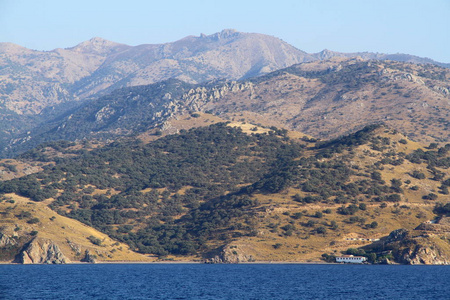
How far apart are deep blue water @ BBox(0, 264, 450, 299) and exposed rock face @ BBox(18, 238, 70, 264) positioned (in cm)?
452

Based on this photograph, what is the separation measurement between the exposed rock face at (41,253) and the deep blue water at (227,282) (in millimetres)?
4523

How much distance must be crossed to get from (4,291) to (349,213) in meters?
110

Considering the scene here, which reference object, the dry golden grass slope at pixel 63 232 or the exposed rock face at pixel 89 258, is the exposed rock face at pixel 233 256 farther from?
the exposed rock face at pixel 89 258

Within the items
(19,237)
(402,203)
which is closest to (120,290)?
(19,237)

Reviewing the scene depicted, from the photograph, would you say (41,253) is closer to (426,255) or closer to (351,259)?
(351,259)

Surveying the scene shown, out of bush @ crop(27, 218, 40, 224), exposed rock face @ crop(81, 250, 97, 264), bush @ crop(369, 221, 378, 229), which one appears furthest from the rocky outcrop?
bush @ crop(27, 218, 40, 224)

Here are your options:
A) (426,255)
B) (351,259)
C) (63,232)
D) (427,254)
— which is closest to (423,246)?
(427,254)

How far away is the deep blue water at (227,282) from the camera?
106812 mm

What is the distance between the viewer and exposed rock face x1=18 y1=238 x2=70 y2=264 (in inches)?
6486

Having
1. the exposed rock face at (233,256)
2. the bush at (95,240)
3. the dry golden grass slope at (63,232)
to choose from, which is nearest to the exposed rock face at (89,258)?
the dry golden grass slope at (63,232)

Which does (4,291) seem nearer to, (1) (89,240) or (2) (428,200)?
(1) (89,240)

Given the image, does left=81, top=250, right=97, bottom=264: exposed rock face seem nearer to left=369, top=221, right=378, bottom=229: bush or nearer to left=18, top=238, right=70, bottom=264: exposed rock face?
left=18, top=238, right=70, bottom=264: exposed rock face

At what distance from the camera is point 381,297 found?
104 metres

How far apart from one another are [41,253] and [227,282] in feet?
216
